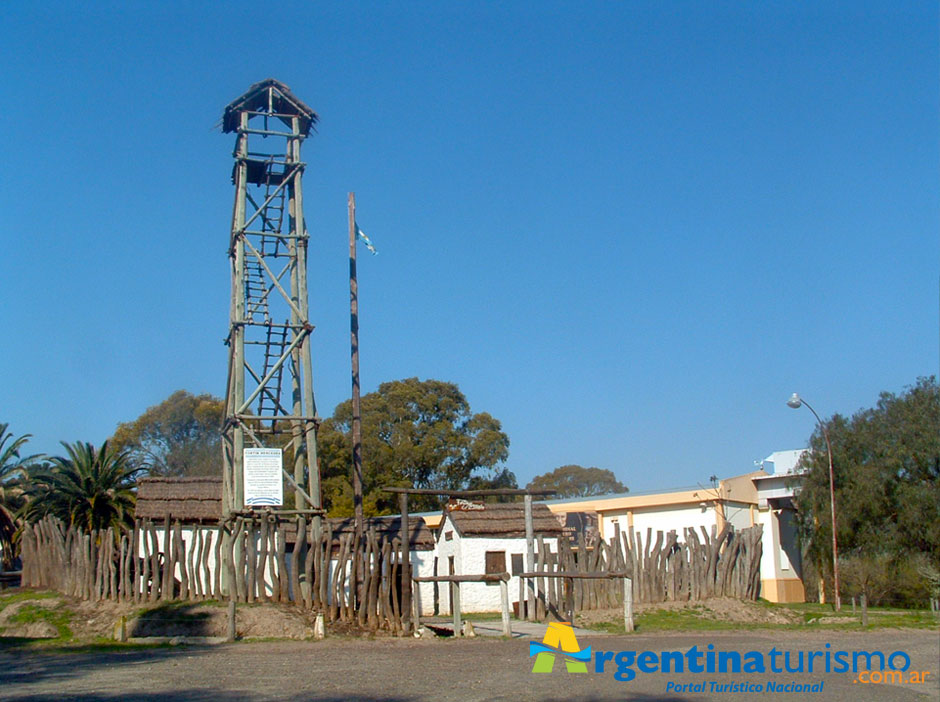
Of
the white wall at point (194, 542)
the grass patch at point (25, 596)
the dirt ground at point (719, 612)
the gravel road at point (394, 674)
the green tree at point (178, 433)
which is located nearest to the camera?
the gravel road at point (394, 674)

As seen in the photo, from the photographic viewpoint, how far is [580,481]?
80.4 metres

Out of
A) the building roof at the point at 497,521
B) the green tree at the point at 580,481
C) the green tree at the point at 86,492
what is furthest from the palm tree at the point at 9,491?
the green tree at the point at 580,481

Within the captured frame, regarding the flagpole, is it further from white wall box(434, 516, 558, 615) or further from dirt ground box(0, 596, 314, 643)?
white wall box(434, 516, 558, 615)

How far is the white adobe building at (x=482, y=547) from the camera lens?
88.5 feet

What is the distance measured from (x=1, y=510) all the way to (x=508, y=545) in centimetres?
2064

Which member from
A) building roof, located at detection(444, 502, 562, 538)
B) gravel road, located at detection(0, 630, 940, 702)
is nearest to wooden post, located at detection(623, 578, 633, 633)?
gravel road, located at detection(0, 630, 940, 702)

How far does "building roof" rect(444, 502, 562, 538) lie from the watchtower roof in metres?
11.4

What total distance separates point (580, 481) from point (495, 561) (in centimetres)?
5406

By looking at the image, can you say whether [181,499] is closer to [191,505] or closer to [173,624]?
[191,505]

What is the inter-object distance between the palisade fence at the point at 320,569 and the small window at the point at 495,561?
4.67m

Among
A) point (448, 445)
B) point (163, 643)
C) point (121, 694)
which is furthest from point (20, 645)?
point (448, 445)

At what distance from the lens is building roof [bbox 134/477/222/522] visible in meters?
25.2

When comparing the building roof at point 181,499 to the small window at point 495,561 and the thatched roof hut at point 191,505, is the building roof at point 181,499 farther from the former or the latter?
the small window at point 495,561

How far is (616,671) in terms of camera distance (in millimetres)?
12758
